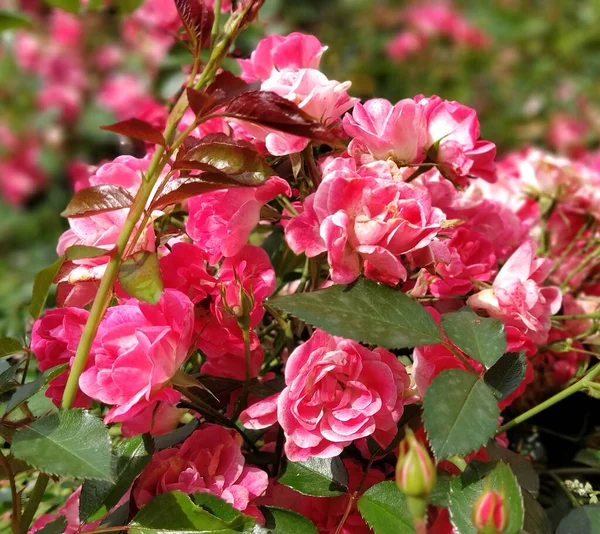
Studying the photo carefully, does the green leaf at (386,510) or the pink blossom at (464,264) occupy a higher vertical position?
the pink blossom at (464,264)

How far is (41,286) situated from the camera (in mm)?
438

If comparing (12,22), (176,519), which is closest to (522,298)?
(176,519)

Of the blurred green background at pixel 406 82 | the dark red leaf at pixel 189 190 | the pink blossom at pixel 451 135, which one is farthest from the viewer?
the blurred green background at pixel 406 82

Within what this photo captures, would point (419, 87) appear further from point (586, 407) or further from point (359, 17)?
point (586, 407)

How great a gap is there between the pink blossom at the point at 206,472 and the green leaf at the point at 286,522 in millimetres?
13

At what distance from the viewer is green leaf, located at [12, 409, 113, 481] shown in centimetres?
35

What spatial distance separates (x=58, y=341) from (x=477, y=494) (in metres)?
0.27

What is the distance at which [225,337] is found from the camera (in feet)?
1.48

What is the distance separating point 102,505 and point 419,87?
1.70 m

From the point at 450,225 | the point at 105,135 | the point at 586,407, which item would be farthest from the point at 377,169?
the point at 105,135

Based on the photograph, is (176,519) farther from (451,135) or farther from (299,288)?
(451,135)

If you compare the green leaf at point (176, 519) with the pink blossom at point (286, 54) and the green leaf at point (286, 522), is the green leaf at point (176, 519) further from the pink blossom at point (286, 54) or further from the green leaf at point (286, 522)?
the pink blossom at point (286, 54)

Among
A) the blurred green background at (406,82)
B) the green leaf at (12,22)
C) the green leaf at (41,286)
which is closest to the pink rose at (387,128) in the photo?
the green leaf at (41,286)

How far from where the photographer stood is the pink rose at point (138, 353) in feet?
1.29
